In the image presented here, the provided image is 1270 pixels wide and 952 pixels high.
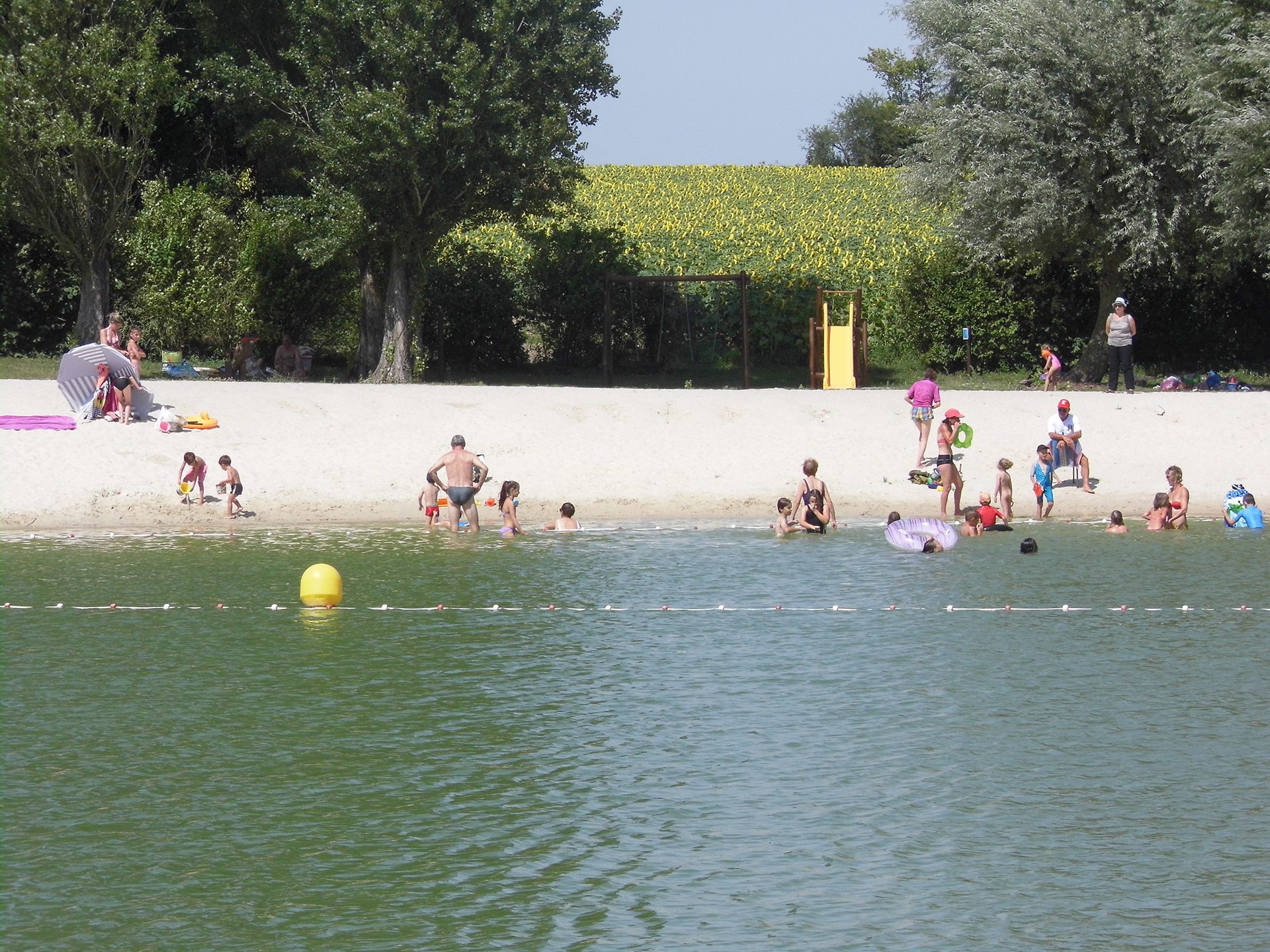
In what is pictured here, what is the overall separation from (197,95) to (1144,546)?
23.5 metres

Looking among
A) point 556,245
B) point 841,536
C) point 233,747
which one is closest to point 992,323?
point 556,245

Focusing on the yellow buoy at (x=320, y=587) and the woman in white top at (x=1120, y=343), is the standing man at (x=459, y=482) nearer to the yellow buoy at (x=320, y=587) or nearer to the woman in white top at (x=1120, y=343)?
the yellow buoy at (x=320, y=587)

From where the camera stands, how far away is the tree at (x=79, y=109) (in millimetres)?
32219

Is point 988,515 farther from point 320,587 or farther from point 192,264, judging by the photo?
point 192,264

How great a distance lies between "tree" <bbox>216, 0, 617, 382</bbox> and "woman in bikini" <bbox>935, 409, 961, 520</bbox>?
444 inches

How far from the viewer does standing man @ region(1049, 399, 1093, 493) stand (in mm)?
26469

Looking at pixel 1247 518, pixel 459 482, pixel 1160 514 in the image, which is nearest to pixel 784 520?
pixel 459 482

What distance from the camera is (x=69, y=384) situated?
91.0 feet

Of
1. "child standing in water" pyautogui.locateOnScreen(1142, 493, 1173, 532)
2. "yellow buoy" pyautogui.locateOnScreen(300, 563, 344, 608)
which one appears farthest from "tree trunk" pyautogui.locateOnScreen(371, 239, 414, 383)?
"child standing in water" pyautogui.locateOnScreen(1142, 493, 1173, 532)

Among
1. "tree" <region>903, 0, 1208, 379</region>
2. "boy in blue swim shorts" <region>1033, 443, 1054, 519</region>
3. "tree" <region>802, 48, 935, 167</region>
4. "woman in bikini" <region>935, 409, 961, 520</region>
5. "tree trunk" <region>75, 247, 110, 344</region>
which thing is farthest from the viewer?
"tree" <region>802, 48, 935, 167</region>

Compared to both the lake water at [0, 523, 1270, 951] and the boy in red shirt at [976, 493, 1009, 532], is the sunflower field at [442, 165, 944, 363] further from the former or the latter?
the lake water at [0, 523, 1270, 951]

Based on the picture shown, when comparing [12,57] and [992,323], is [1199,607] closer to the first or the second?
[992,323]

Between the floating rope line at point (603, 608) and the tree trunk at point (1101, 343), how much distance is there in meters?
19.1

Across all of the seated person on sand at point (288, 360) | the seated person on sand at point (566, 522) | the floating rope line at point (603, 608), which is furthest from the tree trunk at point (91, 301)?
the floating rope line at point (603, 608)
